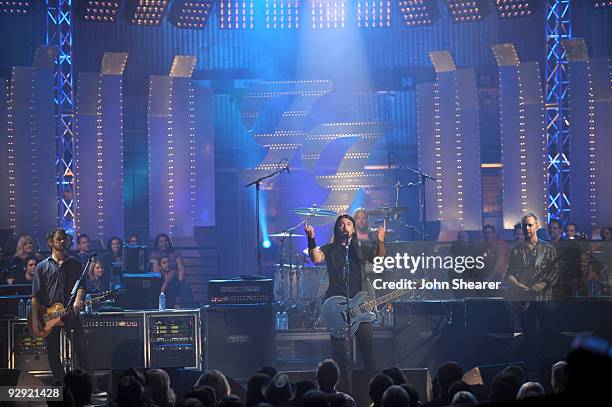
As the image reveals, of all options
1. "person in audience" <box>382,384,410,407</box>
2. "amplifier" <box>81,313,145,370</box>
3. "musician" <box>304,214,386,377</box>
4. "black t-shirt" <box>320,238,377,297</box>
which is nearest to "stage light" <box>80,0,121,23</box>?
"amplifier" <box>81,313,145,370</box>

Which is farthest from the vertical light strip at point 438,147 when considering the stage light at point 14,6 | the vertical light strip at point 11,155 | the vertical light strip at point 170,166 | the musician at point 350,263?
the stage light at point 14,6

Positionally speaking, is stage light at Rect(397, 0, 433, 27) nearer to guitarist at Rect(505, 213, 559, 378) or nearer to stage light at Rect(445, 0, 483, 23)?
stage light at Rect(445, 0, 483, 23)

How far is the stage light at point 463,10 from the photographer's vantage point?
16484mm

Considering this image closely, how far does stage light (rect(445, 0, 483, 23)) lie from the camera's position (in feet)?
54.1

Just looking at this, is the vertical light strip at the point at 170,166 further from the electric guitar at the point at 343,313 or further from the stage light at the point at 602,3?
the stage light at the point at 602,3

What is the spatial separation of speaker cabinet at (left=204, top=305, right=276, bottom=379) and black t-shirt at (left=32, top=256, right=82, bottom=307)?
6.04 feet

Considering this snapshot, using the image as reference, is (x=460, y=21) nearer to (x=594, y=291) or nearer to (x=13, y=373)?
(x=594, y=291)

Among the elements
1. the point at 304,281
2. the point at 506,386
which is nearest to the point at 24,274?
the point at 304,281

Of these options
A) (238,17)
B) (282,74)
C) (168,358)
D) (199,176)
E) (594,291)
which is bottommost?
(168,358)

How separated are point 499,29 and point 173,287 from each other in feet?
27.8

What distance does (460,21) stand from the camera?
16.5 meters

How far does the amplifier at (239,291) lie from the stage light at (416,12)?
7784 mm

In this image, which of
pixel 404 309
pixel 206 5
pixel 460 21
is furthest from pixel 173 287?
pixel 460 21

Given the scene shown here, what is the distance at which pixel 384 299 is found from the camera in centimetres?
984
